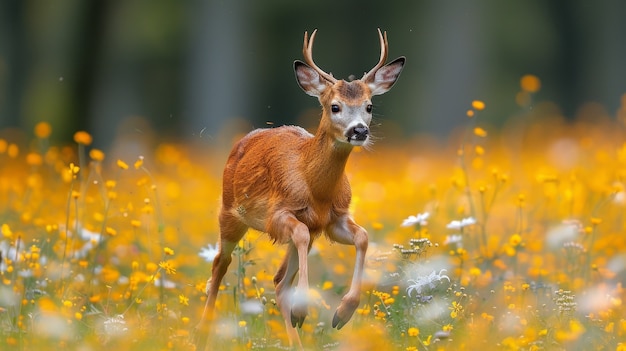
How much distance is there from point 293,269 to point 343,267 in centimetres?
135

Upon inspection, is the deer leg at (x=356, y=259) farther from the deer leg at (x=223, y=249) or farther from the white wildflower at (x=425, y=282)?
the deer leg at (x=223, y=249)

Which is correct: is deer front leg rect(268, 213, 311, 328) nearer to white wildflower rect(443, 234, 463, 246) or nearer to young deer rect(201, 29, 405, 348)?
young deer rect(201, 29, 405, 348)

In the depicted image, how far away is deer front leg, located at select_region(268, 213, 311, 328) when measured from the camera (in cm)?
609

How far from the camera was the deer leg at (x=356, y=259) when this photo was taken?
Answer: 599cm

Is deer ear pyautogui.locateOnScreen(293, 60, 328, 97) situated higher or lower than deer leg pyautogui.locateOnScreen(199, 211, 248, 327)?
higher

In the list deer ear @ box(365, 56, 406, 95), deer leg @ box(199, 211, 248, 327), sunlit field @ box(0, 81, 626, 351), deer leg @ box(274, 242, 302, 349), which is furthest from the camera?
deer leg @ box(199, 211, 248, 327)

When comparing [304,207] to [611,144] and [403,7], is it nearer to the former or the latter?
[611,144]

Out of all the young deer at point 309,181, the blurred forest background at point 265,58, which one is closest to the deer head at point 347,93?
the young deer at point 309,181

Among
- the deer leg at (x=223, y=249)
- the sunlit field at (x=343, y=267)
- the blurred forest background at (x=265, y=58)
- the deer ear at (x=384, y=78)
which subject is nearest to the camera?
the sunlit field at (x=343, y=267)

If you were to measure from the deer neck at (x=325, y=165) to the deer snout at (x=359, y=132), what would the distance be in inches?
9.8

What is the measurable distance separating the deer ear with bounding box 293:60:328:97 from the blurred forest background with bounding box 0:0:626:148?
5738 millimetres

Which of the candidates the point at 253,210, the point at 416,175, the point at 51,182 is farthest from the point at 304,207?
the point at 416,175

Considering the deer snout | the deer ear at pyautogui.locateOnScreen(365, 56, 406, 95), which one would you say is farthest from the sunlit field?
the deer ear at pyautogui.locateOnScreen(365, 56, 406, 95)

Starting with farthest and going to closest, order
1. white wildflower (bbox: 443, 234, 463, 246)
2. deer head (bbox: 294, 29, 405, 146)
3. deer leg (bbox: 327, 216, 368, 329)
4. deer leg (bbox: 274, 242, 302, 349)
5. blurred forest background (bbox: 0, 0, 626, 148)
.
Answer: blurred forest background (bbox: 0, 0, 626, 148), white wildflower (bbox: 443, 234, 463, 246), deer leg (bbox: 274, 242, 302, 349), deer head (bbox: 294, 29, 405, 146), deer leg (bbox: 327, 216, 368, 329)
